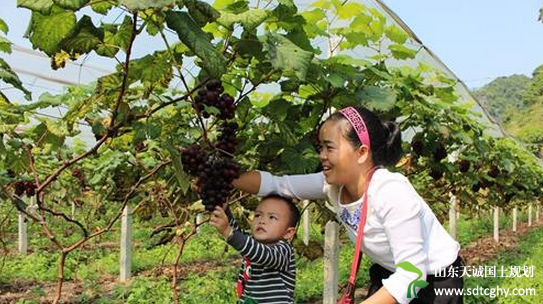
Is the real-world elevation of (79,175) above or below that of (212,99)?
above

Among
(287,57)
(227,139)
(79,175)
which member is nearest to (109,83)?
(227,139)

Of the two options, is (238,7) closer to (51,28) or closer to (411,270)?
(51,28)

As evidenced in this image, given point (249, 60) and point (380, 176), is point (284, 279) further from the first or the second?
point (249, 60)

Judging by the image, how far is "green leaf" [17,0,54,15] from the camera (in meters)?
1.23

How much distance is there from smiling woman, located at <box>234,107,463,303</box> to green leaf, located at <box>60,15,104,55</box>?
0.79 m

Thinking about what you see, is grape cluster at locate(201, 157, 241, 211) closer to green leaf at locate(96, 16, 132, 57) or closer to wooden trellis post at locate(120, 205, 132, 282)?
green leaf at locate(96, 16, 132, 57)

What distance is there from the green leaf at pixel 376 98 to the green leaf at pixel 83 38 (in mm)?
1134

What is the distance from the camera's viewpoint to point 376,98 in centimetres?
237

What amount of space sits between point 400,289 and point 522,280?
5.83 metres

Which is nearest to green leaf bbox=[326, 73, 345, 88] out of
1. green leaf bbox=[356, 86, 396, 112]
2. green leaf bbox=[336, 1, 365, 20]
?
green leaf bbox=[356, 86, 396, 112]

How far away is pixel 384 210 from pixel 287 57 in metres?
0.54

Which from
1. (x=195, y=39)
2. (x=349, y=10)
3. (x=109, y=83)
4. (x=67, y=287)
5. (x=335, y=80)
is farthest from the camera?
(x=67, y=287)

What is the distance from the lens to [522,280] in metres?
6.82

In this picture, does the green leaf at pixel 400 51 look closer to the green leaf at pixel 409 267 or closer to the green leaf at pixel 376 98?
the green leaf at pixel 376 98
